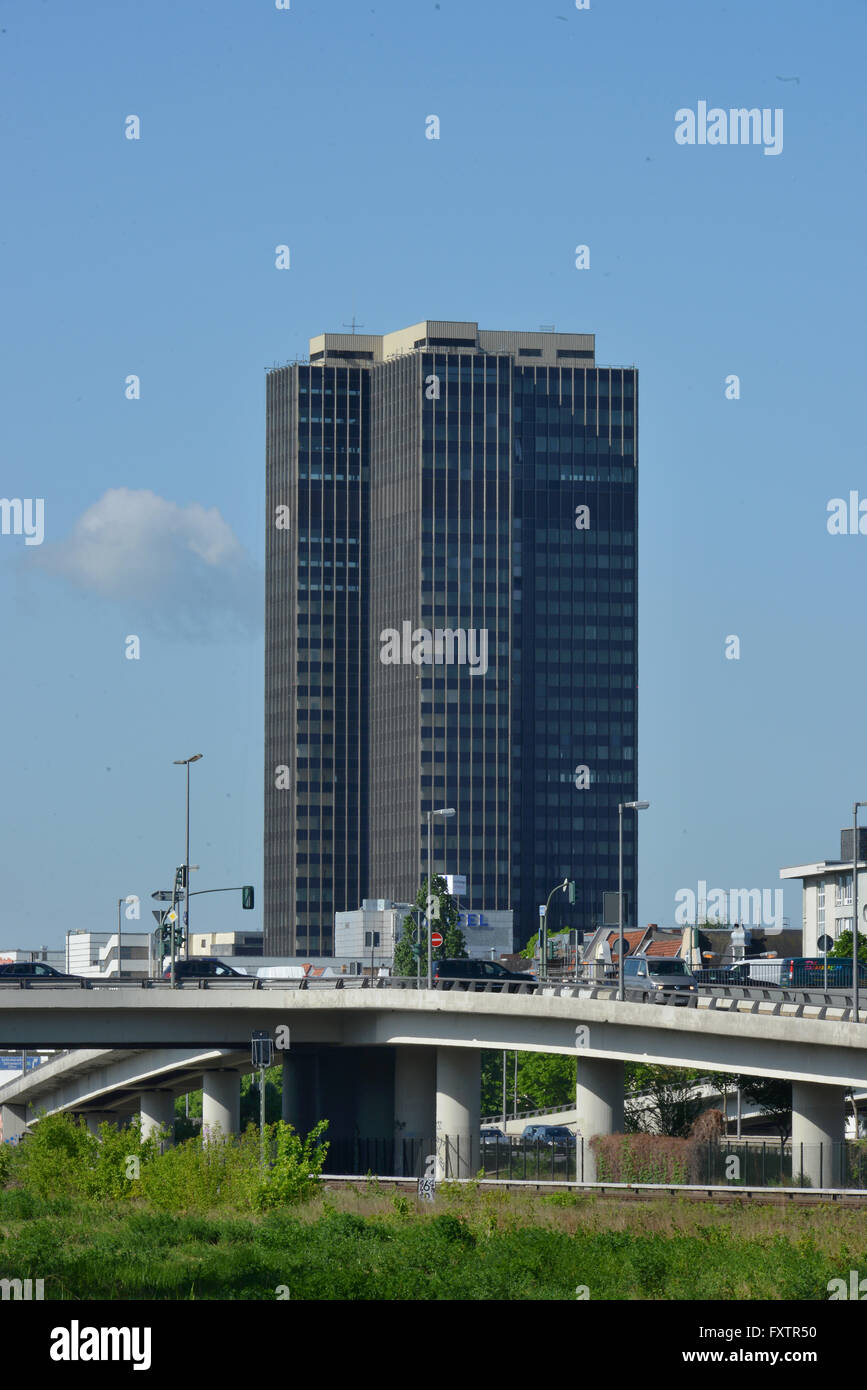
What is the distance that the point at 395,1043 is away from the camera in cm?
7525

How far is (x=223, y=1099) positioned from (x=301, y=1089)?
36.1 ft

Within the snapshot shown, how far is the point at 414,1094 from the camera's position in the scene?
260 ft

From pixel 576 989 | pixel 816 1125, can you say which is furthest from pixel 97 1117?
pixel 816 1125

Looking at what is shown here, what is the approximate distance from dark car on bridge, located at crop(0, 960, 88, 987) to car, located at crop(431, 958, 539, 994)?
13474 millimetres

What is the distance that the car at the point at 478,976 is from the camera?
73062mm

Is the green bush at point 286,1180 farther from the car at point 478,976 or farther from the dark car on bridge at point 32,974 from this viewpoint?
the dark car on bridge at point 32,974

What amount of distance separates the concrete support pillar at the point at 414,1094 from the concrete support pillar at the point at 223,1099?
1888 centimetres

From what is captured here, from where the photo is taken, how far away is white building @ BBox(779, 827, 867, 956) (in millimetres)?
122625

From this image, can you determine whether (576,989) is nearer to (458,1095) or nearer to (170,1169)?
(458,1095)

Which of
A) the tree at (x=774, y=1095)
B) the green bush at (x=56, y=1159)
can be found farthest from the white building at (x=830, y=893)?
the green bush at (x=56, y=1159)

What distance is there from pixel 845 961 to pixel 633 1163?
27685 mm
